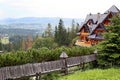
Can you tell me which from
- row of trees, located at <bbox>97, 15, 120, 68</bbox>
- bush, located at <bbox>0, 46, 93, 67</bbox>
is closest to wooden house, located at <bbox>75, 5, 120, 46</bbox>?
bush, located at <bbox>0, 46, 93, 67</bbox>

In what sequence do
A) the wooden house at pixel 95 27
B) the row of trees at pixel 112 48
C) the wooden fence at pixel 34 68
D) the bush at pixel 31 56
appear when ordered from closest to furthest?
the wooden fence at pixel 34 68
the bush at pixel 31 56
the row of trees at pixel 112 48
the wooden house at pixel 95 27

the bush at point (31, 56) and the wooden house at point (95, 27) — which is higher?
the wooden house at point (95, 27)

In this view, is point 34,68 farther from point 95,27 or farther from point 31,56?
point 95,27

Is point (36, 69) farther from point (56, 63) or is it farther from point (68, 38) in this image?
point (68, 38)

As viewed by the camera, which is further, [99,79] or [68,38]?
[68,38]

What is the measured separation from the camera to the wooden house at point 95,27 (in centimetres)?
3794

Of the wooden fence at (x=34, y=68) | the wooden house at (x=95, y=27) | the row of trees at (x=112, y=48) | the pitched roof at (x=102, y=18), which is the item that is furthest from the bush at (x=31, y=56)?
the pitched roof at (x=102, y=18)

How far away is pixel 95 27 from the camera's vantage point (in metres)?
39.2

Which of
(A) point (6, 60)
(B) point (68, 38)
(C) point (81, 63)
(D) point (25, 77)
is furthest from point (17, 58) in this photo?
(B) point (68, 38)

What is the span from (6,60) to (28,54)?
2193 mm

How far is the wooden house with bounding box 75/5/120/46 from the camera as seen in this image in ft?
124

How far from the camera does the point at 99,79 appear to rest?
14477 mm

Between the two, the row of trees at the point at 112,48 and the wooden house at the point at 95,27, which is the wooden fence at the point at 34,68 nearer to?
the row of trees at the point at 112,48

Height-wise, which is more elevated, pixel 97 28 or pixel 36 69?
pixel 97 28
